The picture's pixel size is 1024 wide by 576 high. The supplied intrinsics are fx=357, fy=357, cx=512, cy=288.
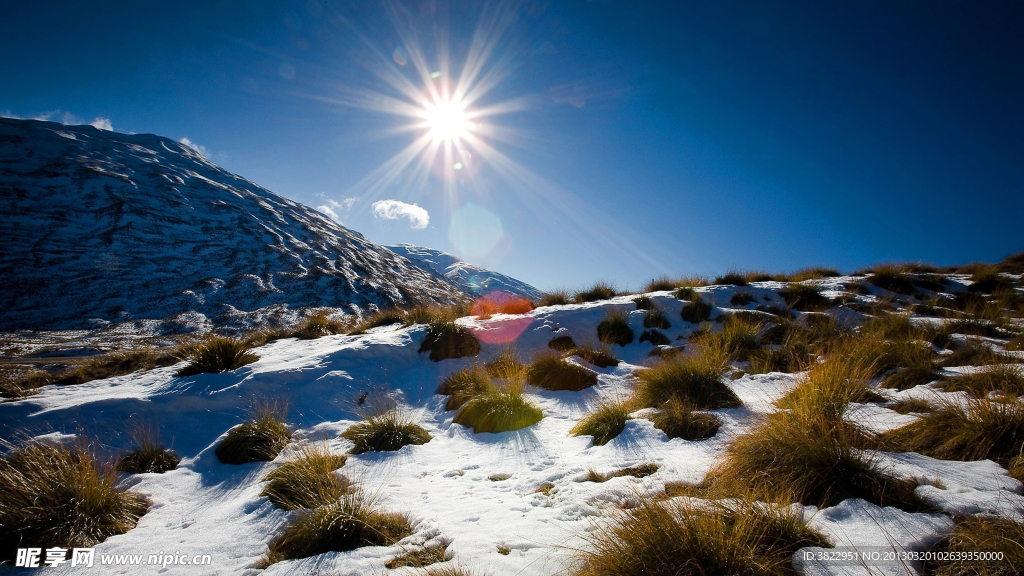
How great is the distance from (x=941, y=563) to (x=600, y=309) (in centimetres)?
796

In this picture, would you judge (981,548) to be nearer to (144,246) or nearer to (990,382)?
(990,382)

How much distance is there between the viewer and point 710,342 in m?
6.50

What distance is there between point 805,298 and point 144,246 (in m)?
73.0

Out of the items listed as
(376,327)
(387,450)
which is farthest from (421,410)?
(376,327)

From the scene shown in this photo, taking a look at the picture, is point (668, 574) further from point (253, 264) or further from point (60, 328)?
point (253, 264)

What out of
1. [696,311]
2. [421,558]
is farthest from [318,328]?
[696,311]

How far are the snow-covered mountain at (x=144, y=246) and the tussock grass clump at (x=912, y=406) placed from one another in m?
51.1

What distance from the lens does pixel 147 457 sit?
4195mm

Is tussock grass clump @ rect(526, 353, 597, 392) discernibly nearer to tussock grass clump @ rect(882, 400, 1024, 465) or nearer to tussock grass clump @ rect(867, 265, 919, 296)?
tussock grass clump @ rect(882, 400, 1024, 465)

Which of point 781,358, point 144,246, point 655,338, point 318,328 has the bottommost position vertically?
point 781,358

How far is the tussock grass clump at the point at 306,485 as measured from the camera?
2.95 m

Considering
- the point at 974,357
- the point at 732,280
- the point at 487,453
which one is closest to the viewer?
the point at 487,453

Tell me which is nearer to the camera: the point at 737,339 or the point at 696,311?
the point at 737,339

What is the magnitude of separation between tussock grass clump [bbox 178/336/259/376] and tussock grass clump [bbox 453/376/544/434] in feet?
14.9
